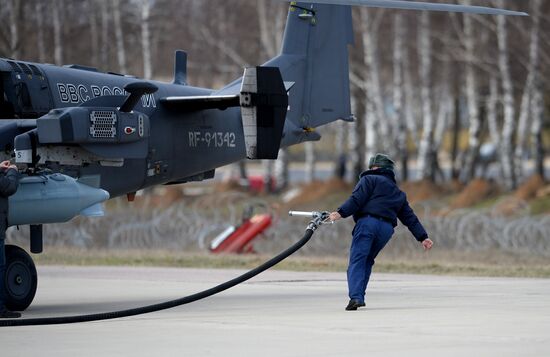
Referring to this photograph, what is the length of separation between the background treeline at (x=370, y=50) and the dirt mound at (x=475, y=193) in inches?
Result: 57.8

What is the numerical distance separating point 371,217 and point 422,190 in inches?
1058

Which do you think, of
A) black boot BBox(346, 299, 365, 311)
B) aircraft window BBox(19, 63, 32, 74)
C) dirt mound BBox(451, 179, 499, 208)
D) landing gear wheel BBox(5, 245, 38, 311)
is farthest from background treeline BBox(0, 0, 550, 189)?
black boot BBox(346, 299, 365, 311)

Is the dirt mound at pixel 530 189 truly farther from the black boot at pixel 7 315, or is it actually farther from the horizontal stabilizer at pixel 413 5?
the black boot at pixel 7 315

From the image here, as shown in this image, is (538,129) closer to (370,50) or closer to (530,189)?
(530,189)

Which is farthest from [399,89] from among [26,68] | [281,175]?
[26,68]

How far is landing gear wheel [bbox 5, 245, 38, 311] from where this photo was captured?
14.4 meters

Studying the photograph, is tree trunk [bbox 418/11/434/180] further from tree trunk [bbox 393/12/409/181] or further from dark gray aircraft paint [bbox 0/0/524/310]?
dark gray aircraft paint [bbox 0/0/524/310]

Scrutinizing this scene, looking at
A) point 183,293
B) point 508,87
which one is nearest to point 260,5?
point 508,87

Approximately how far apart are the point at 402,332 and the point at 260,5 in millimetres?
37003

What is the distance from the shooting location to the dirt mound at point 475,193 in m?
37.7

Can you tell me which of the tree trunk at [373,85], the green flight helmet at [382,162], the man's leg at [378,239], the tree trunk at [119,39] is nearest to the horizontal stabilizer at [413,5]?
the green flight helmet at [382,162]

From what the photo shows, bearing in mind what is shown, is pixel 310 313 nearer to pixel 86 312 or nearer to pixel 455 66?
→ pixel 86 312

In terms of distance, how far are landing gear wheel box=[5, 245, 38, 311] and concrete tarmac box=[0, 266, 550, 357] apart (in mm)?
247

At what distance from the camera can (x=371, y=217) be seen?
13.5m
